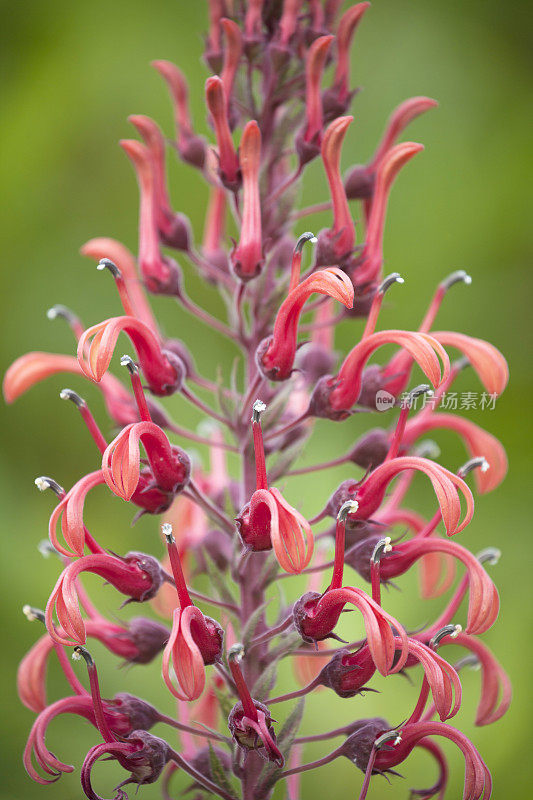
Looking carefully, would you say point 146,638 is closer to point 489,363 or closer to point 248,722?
point 248,722

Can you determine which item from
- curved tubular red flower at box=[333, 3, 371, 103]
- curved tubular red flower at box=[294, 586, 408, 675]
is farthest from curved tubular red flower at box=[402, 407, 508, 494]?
curved tubular red flower at box=[333, 3, 371, 103]

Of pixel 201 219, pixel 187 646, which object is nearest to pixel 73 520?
pixel 187 646

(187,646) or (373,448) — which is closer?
A: (187,646)

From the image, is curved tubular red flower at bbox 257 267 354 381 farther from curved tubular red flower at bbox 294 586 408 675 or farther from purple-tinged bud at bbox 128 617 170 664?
purple-tinged bud at bbox 128 617 170 664

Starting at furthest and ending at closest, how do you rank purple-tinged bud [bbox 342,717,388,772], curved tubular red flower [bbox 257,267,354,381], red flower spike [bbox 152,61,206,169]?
1. red flower spike [bbox 152,61,206,169]
2. purple-tinged bud [bbox 342,717,388,772]
3. curved tubular red flower [bbox 257,267,354,381]

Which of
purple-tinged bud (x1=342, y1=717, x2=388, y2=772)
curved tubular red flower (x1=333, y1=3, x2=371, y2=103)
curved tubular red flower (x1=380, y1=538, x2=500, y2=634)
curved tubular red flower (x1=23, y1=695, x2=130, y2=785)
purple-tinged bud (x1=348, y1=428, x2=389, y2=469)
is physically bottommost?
curved tubular red flower (x1=23, y1=695, x2=130, y2=785)

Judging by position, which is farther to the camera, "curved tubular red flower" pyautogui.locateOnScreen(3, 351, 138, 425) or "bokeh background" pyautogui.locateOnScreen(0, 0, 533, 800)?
"bokeh background" pyautogui.locateOnScreen(0, 0, 533, 800)

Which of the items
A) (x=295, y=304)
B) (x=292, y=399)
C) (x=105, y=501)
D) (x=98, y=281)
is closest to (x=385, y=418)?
(x=292, y=399)

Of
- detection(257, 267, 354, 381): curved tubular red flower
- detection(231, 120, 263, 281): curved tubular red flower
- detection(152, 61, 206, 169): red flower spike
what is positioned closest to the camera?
detection(257, 267, 354, 381): curved tubular red flower
